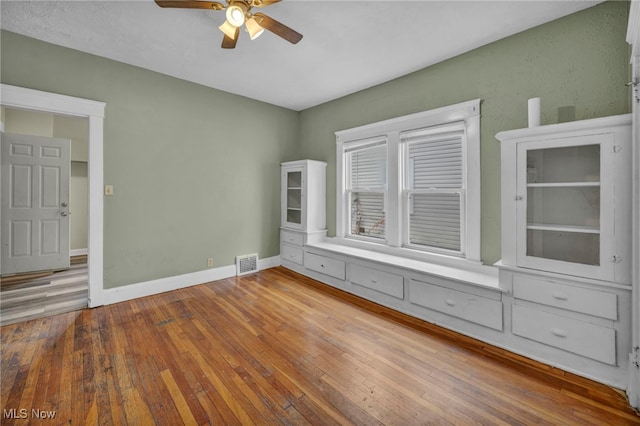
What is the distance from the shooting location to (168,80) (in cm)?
359

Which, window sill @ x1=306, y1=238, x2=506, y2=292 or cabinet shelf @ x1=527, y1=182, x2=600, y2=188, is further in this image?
window sill @ x1=306, y1=238, x2=506, y2=292

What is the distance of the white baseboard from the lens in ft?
10.6

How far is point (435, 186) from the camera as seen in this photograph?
129 inches

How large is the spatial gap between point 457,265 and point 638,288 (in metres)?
1.37

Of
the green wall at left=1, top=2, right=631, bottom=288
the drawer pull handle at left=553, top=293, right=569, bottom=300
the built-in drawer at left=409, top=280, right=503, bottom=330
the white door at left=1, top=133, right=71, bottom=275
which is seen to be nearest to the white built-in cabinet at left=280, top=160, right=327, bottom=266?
the green wall at left=1, top=2, right=631, bottom=288

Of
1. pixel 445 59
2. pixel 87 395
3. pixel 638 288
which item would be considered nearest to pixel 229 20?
pixel 445 59

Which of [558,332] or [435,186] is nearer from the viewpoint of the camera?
[558,332]

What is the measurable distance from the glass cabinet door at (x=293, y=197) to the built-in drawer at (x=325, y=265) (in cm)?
59

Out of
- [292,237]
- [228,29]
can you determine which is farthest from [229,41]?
[292,237]

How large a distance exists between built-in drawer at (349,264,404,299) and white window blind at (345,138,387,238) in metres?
0.71

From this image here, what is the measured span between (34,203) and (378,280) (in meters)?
5.36

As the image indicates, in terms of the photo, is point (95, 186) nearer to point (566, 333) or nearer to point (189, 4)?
point (189, 4)

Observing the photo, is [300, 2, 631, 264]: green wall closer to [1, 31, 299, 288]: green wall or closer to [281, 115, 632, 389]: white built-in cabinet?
[281, 115, 632, 389]: white built-in cabinet
